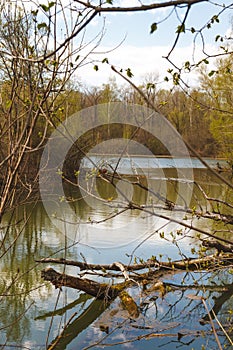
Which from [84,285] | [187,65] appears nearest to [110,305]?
[84,285]

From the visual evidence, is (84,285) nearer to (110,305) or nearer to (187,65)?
(110,305)

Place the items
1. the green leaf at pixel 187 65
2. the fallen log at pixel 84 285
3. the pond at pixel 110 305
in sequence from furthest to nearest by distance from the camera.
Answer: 1. the fallen log at pixel 84 285
2. the pond at pixel 110 305
3. the green leaf at pixel 187 65

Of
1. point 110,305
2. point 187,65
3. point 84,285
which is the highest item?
point 187,65

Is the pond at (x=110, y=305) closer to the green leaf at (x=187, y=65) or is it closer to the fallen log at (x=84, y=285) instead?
the fallen log at (x=84, y=285)

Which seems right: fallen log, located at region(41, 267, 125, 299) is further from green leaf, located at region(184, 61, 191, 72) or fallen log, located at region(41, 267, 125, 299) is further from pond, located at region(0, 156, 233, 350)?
green leaf, located at region(184, 61, 191, 72)

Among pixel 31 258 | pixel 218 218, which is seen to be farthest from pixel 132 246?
→ pixel 218 218

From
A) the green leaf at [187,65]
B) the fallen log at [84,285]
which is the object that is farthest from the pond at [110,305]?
the green leaf at [187,65]

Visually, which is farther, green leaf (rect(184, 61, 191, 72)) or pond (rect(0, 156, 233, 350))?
pond (rect(0, 156, 233, 350))

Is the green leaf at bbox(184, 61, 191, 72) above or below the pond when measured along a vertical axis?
above

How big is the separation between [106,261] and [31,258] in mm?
999

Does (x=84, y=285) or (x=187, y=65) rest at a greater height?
(x=187, y=65)

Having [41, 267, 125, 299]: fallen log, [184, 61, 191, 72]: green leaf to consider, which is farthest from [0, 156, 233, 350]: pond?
[184, 61, 191, 72]: green leaf

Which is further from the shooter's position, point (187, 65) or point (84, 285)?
point (84, 285)

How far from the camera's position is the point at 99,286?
4113 millimetres
